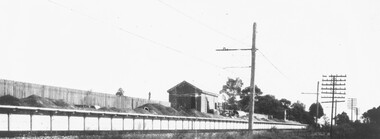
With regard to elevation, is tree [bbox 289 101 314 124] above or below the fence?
below

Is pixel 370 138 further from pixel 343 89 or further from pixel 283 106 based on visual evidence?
pixel 283 106

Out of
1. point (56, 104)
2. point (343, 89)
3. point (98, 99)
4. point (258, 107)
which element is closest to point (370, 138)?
point (343, 89)

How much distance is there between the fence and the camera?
36.3 metres

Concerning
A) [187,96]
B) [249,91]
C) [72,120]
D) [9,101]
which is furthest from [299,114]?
[72,120]

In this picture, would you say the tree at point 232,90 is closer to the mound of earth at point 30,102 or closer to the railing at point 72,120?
the railing at point 72,120

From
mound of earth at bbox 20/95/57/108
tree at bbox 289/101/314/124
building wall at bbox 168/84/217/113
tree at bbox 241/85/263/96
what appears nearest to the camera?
mound of earth at bbox 20/95/57/108

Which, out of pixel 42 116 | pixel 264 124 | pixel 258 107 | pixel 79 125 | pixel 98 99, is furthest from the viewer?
pixel 258 107

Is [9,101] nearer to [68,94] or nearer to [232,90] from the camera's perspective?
[68,94]

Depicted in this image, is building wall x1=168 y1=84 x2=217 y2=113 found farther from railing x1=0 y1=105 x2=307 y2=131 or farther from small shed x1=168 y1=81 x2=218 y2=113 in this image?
railing x1=0 y1=105 x2=307 y2=131

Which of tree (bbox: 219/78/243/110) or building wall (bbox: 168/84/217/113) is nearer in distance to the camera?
building wall (bbox: 168/84/217/113)

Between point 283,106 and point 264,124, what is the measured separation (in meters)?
61.1

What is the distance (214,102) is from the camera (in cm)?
8500

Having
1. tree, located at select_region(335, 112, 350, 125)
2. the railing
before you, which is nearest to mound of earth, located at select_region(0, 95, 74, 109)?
the railing

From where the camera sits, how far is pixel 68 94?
44.4m
